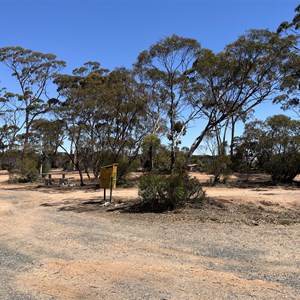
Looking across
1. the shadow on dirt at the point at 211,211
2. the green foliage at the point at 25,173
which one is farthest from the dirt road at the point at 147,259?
the green foliage at the point at 25,173

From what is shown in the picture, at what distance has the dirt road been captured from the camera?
490 cm

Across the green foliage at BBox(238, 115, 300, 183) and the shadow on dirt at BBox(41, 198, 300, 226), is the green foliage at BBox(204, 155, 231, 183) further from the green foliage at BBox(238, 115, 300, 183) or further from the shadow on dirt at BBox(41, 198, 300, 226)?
the shadow on dirt at BBox(41, 198, 300, 226)

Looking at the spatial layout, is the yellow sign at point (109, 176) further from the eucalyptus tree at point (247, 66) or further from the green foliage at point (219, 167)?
the green foliage at point (219, 167)

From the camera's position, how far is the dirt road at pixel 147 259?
4.90m

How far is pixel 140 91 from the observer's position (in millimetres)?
23422

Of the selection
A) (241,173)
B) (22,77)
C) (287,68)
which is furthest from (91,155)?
(22,77)

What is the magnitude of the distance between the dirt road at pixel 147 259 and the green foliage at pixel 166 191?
0.96 metres

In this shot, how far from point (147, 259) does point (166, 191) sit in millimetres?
6029

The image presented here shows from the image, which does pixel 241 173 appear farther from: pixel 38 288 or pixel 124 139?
pixel 38 288

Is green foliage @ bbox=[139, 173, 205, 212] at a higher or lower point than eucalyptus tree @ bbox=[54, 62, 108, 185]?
lower

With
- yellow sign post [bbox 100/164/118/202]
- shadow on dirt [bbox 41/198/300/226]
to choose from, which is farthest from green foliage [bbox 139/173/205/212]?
yellow sign post [bbox 100/164/118/202]

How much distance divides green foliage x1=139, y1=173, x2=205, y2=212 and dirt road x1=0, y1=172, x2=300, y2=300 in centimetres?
96

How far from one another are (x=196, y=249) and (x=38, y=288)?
319cm

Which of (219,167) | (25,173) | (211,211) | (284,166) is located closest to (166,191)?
(211,211)
